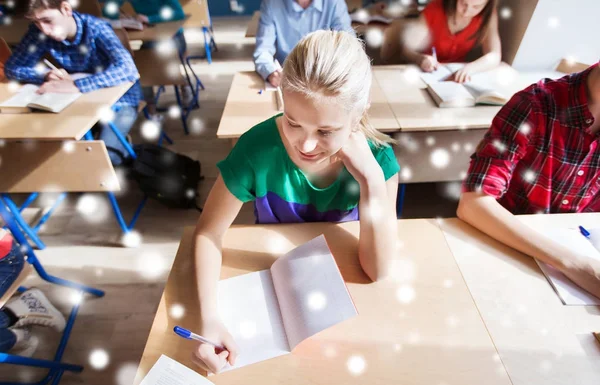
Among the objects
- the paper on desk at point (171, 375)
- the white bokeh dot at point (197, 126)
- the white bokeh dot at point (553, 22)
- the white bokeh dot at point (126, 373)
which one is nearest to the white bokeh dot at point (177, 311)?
Result: the paper on desk at point (171, 375)

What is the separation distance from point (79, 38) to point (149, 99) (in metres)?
1.13

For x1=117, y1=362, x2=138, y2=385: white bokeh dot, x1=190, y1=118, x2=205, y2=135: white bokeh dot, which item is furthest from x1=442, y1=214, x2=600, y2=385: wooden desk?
x1=190, y1=118, x2=205, y2=135: white bokeh dot

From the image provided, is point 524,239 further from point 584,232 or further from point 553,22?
point 553,22

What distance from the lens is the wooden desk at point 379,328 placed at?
0.71 m

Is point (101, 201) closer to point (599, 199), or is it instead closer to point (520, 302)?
point (520, 302)

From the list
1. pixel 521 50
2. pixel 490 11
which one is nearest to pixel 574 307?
pixel 521 50

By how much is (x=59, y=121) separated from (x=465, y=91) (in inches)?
79.5

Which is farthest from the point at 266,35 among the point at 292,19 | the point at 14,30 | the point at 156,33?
the point at 14,30

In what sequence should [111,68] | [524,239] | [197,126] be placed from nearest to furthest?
[524,239], [111,68], [197,126]

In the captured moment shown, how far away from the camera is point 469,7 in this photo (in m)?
2.05

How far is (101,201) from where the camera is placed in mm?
2414

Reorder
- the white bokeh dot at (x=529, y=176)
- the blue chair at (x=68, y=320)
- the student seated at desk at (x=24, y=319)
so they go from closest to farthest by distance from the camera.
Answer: the white bokeh dot at (x=529, y=176) → the blue chair at (x=68, y=320) → the student seated at desk at (x=24, y=319)

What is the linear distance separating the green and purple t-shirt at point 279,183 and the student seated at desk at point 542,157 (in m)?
0.30

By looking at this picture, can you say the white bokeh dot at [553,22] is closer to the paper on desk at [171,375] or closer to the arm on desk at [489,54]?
the arm on desk at [489,54]
